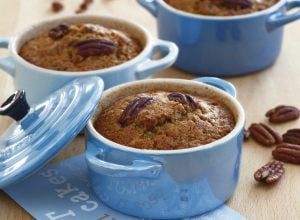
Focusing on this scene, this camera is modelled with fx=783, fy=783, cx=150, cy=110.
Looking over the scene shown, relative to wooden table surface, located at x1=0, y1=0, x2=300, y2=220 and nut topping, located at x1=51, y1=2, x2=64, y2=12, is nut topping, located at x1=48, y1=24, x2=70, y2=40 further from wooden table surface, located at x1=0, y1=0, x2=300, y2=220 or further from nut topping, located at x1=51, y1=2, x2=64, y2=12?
nut topping, located at x1=51, y1=2, x2=64, y2=12

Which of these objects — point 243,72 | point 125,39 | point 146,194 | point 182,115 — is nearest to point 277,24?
point 243,72

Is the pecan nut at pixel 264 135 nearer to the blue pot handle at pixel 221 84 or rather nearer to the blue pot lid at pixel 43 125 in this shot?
the blue pot handle at pixel 221 84

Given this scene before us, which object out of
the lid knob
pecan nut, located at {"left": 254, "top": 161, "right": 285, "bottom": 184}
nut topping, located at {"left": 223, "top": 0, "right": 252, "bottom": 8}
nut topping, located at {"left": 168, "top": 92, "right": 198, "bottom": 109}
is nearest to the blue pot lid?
the lid knob

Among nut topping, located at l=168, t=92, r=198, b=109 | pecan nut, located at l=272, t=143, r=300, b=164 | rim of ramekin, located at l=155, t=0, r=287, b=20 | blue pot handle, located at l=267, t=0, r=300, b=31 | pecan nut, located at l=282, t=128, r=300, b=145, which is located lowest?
pecan nut, located at l=282, t=128, r=300, b=145

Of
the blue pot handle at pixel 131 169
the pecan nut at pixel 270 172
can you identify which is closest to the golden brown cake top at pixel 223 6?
the pecan nut at pixel 270 172

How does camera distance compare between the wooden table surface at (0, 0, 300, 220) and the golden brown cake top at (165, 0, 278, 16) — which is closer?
the wooden table surface at (0, 0, 300, 220)

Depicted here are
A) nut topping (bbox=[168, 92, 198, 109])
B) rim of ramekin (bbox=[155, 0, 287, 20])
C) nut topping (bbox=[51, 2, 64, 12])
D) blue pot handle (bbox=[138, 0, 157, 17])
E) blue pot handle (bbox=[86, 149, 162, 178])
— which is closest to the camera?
blue pot handle (bbox=[86, 149, 162, 178])
